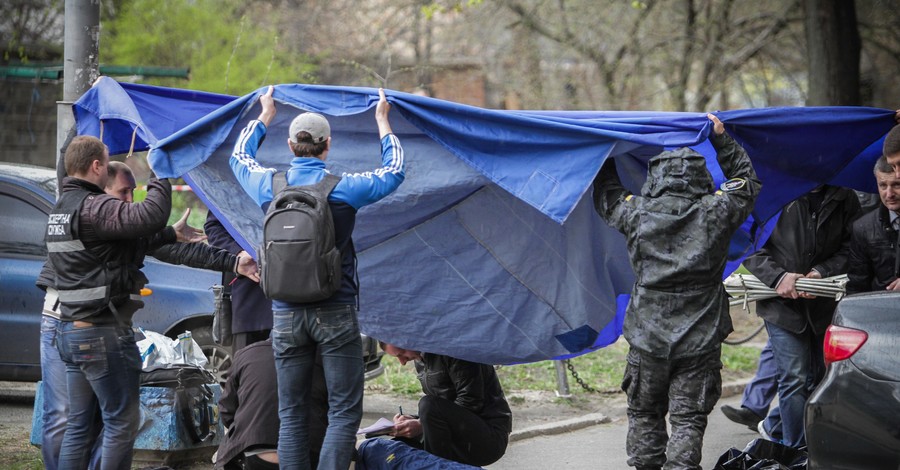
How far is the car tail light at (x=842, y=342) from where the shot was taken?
4180 mm

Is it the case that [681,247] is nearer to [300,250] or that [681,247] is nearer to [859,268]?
[859,268]

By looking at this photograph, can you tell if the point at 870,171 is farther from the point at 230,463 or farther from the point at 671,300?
the point at 230,463

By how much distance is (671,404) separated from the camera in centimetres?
481

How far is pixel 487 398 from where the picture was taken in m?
5.60

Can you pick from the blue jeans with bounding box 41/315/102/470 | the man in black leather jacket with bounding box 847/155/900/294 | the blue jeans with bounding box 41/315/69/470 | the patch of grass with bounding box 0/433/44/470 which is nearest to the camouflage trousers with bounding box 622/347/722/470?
the man in black leather jacket with bounding box 847/155/900/294

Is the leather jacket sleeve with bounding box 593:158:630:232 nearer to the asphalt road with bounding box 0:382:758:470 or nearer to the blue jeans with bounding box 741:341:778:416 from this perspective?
the asphalt road with bounding box 0:382:758:470

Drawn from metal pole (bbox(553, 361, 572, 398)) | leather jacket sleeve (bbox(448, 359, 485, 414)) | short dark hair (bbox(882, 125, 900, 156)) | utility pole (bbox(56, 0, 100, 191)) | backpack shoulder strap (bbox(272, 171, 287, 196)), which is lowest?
metal pole (bbox(553, 361, 572, 398))

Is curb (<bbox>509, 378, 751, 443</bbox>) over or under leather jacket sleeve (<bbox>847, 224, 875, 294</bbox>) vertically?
under

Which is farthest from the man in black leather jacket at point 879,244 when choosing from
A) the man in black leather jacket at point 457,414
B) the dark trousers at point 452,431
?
the dark trousers at point 452,431

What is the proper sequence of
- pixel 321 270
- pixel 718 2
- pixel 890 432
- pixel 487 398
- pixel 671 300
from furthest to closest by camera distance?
pixel 718 2, pixel 487 398, pixel 671 300, pixel 321 270, pixel 890 432

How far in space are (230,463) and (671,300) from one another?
2.32 metres

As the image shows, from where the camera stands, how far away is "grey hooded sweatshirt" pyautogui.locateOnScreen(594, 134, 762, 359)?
15.3 feet

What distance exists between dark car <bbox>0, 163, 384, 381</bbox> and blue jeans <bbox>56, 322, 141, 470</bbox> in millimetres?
2622

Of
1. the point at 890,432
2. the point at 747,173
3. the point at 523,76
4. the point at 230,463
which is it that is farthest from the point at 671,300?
the point at 523,76
